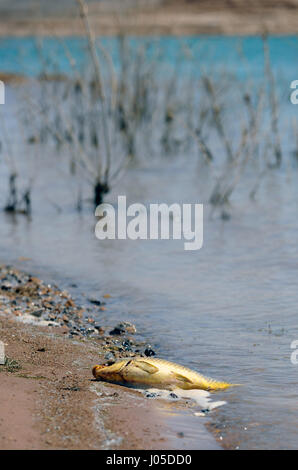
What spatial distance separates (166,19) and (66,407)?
44.6m

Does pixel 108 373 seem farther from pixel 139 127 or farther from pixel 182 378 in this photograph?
pixel 139 127

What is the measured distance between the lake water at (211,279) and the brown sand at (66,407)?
0.42 m

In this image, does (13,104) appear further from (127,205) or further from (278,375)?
(278,375)

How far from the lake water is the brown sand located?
419 millimetres

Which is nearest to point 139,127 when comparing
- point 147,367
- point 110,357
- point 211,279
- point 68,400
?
point 211,279

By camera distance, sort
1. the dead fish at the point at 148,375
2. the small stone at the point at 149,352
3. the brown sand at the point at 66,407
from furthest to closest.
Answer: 1. the small stone at the point at 149,352
2. the dead fish at the point at 148,375
3. the brown sand at the point at 66,407

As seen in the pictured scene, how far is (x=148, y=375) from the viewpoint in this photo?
4.13 m

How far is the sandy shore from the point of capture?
8.86 metres

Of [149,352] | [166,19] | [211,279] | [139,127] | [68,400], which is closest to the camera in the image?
[68,400]

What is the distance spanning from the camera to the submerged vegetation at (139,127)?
27.9 ft

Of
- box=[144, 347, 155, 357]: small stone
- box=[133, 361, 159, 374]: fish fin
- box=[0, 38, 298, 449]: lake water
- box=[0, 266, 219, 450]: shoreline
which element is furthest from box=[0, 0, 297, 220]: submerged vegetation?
box=[133, 361, 159, 374]: fish fin

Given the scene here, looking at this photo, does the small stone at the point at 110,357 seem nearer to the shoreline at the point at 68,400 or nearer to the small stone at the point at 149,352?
the shoreline at the point at 68,400

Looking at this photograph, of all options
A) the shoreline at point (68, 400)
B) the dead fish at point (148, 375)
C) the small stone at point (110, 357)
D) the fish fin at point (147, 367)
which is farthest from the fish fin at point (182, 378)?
the small stone at point (110, 357)
